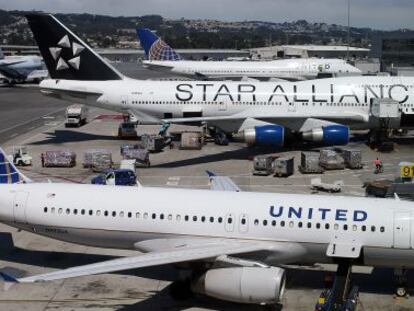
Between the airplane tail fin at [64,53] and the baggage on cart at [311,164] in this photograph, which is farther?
the airplane tail fin at [64,53]

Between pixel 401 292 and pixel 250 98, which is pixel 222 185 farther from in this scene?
Answer: pixel 250 98

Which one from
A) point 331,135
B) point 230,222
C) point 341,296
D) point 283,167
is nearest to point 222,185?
point 230,222

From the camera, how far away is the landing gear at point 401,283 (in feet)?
67.2

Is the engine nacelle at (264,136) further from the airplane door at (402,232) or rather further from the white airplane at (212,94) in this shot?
the airplane door at (402,232)

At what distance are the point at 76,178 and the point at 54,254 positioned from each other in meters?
13.6

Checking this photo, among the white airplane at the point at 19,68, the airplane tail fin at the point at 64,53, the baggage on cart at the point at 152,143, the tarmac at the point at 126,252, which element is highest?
the airplane tail fin at the point at 64,53

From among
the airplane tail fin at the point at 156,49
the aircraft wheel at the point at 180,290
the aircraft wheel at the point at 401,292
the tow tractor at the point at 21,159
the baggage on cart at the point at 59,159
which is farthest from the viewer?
the airplane tail fin at the point at 156,49

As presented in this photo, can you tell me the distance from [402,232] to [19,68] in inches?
4092

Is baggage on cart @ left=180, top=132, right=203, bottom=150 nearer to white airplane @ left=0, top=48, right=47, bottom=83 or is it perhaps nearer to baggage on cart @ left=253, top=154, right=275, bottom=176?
baggage on cart @ left=253, top=154, right=275, bottom=176

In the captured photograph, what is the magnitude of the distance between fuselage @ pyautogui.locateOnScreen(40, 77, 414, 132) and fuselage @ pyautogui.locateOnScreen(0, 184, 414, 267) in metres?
25.1

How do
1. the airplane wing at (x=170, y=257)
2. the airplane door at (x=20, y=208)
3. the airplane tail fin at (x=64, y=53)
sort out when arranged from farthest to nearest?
the airplane tail fin at (x=64, y=53) < the airplane door at (x=20, y=208) < the airplane wing at (x=170, y=257)

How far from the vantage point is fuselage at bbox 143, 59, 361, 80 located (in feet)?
310

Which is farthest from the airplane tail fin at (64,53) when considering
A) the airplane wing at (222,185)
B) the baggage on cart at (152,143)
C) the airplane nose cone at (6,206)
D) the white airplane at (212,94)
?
the airplane nose cone at (6,206)

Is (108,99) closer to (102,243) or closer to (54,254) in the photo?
(54,254)
